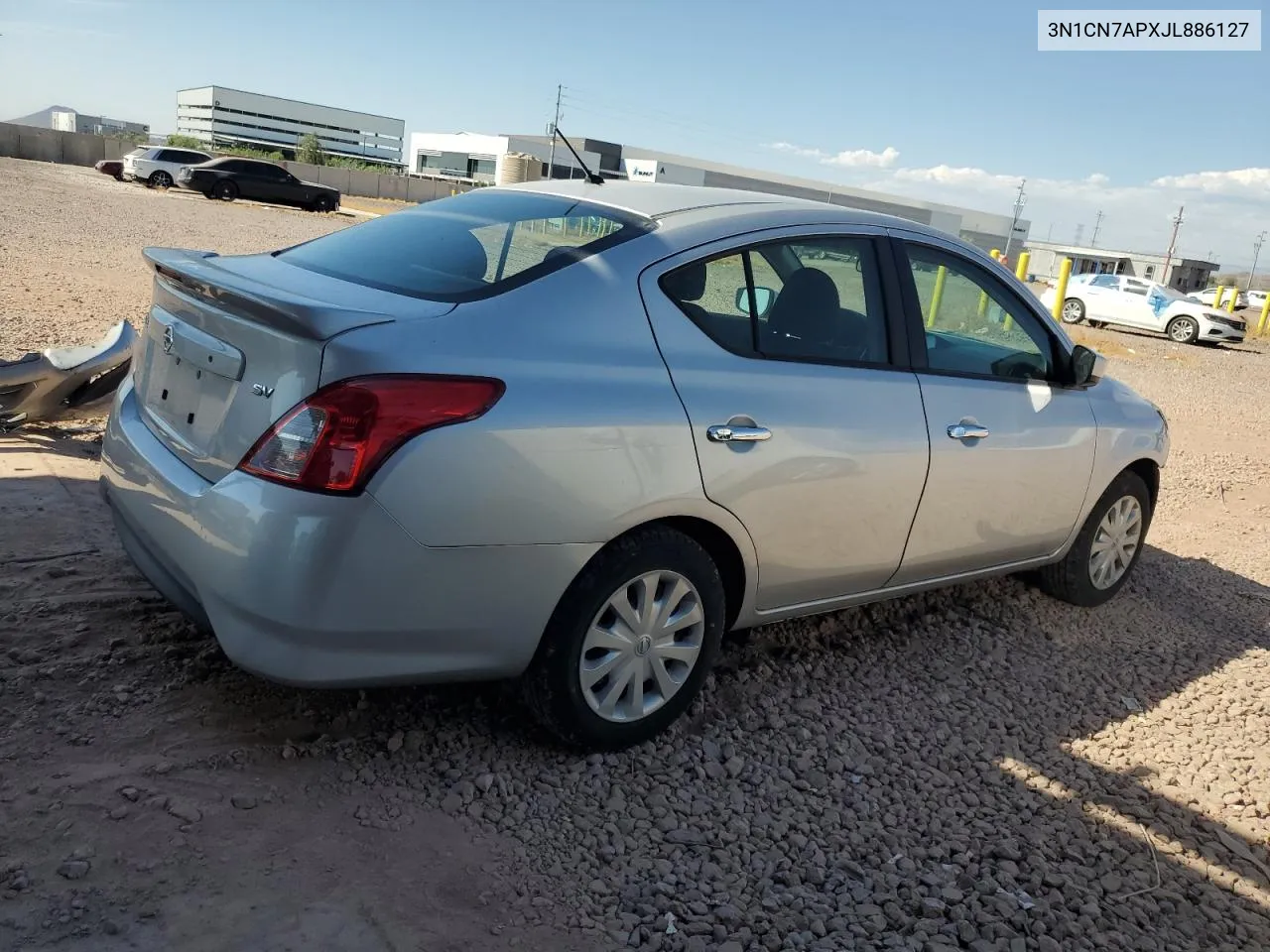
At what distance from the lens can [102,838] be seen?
2605 millimetres

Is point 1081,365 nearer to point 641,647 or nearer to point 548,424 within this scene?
point 641,647

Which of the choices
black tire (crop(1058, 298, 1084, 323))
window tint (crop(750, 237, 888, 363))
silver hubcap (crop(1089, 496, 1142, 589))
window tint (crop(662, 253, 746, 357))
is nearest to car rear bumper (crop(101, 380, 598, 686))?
window tint (crop(662, 253, 746, 357))

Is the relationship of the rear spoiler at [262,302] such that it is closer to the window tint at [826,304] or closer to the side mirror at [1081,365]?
the window tint at [826,304]

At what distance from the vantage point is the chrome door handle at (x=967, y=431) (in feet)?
13.2

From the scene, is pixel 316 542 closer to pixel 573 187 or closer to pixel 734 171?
pixel 573 187

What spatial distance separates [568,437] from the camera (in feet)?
9.50

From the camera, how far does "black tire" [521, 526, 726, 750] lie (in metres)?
3.04

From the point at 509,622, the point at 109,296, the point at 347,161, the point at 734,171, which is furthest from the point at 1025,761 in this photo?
the point at 347,161

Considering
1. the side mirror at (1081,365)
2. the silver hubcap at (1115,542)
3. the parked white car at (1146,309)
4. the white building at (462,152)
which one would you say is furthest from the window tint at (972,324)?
the white building at (462,152)

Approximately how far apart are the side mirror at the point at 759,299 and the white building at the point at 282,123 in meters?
136

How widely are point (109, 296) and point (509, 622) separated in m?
9.67

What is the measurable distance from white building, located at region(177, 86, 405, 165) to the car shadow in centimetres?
13607

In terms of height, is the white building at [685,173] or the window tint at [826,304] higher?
the white building at [685,173]

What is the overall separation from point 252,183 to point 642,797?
3626 centimetres
